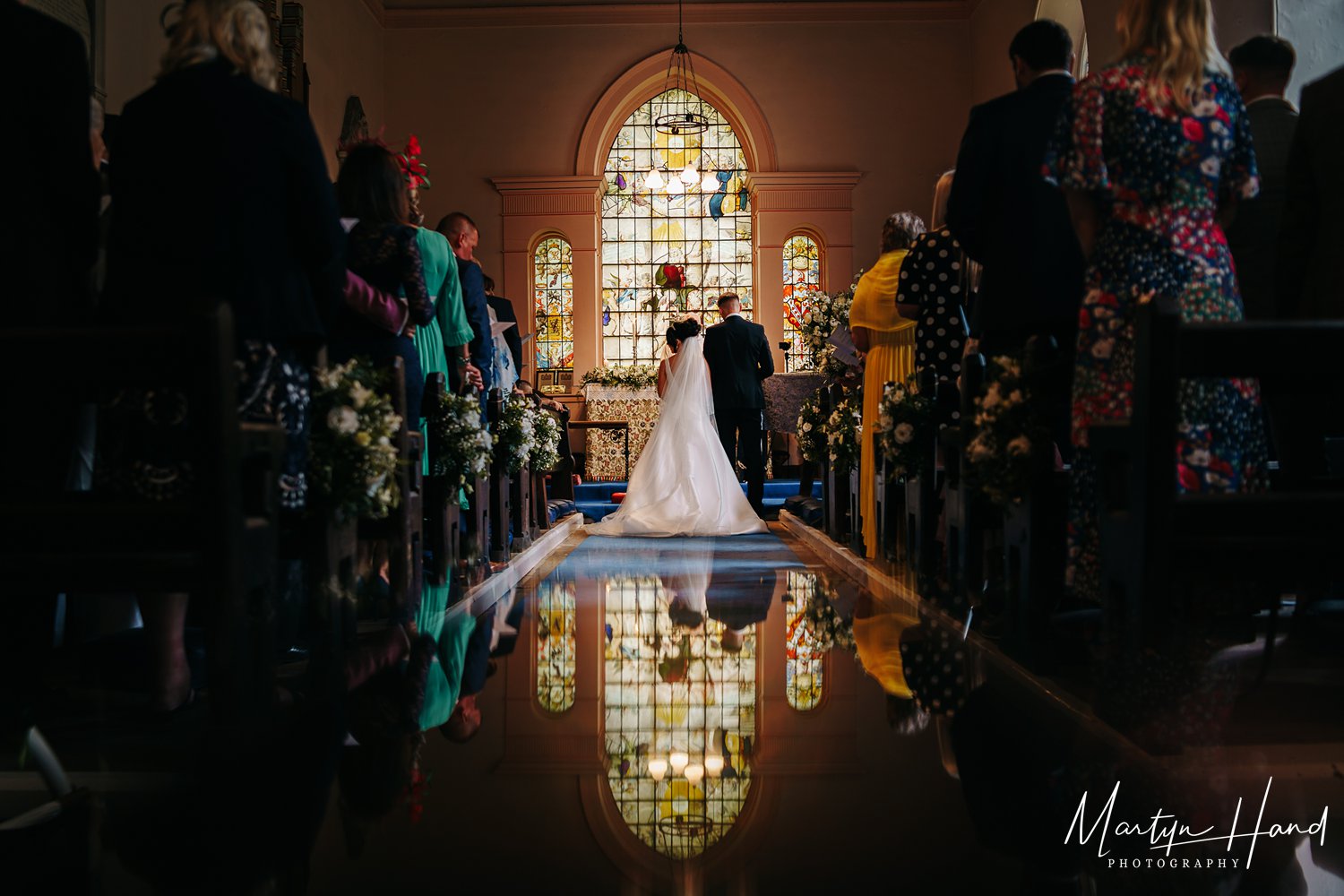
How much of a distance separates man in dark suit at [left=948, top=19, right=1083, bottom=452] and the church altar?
9152mm

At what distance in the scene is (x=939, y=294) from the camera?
4559 millimetres

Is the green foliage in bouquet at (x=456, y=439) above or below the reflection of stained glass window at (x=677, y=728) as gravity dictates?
above

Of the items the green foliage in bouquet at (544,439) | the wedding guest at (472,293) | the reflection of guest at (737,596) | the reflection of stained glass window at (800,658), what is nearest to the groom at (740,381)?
the green foliage in bouquet at (544,439)

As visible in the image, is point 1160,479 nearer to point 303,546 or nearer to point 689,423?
point 303,546

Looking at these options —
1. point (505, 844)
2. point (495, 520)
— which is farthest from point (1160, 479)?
point (495, 520)

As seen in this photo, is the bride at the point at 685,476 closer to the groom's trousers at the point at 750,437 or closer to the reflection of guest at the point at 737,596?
the groom's trousers at the point at 750,437

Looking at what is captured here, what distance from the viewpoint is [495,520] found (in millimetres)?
5742

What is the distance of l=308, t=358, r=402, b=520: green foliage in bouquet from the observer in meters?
3.10

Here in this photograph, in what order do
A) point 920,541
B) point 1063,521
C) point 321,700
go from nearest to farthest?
1. point 321,700
2. point 1063,521
3. point 920,541

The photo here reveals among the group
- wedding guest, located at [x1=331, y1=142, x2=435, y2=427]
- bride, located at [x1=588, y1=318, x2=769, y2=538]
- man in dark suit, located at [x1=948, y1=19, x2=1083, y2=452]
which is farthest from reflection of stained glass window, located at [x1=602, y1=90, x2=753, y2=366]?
man in dark suit, located at [x1=948, y1=19, x2=1083, y2=452]

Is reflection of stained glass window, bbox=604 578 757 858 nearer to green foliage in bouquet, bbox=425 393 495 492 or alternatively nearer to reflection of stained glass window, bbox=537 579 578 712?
reflection of stained glass window, bbox=537 579 578 712

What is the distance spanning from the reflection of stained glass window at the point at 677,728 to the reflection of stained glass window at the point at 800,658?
0.31 feet

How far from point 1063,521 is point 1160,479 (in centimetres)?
97

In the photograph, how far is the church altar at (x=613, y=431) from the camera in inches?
497
